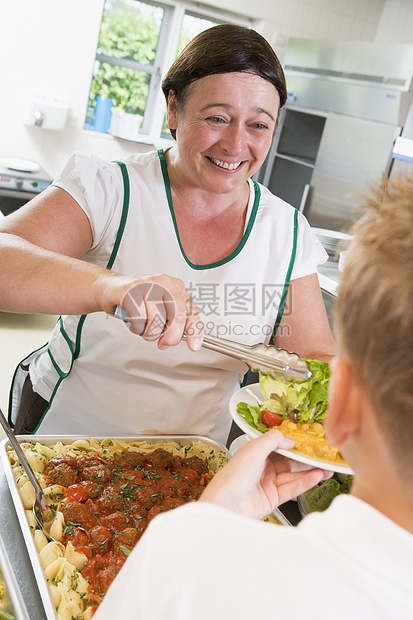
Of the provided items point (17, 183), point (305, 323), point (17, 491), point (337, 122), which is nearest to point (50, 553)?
point (17, 491)

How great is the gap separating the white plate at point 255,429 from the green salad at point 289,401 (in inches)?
0.8

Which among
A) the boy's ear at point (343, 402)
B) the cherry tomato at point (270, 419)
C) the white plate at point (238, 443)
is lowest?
the white plate at point (238, 443)

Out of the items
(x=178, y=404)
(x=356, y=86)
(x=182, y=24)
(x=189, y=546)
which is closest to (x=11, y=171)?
(x=182, y=24)

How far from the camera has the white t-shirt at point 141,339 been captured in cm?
135

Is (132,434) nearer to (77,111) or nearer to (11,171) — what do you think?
(11,171)

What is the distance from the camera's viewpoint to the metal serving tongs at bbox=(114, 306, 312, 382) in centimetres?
96

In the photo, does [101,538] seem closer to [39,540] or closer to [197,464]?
[39,540]

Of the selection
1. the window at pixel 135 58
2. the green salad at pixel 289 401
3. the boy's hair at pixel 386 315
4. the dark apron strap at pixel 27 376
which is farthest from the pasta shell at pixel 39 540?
the window at pixel 135 58

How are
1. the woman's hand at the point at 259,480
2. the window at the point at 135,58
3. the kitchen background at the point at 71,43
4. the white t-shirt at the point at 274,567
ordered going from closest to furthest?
1. the white t-shirt at the point at 274,567
2. the woman's hand at the point at 259,480
3. the kitchen background at the point at 71,43
4. the window at the point at 135,58

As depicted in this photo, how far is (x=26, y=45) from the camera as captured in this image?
4352 mm

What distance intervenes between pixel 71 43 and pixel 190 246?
12.0 feet

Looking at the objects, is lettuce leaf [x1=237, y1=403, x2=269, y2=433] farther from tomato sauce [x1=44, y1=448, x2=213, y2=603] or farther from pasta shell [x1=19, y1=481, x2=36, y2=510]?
pasta shell [x1=19, y1=481, x2=36, y2=510]

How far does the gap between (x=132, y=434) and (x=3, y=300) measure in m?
0.44

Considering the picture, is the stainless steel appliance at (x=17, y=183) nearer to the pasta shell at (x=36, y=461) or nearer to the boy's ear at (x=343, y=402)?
the pasta shell at (x=36, y=461)
